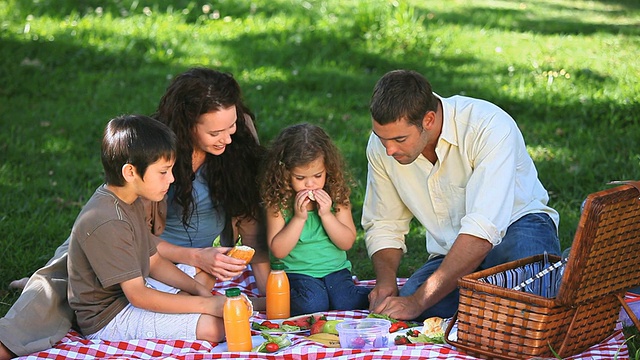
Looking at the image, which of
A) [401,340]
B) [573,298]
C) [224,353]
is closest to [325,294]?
[401,340]

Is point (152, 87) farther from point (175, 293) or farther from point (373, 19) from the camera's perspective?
point (175, 293)

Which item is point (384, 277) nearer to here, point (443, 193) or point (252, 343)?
point (443, 193)

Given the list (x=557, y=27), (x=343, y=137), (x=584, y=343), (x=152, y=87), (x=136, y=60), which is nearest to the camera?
(x=584, y=343)

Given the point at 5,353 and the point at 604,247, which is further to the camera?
the point at 5,353

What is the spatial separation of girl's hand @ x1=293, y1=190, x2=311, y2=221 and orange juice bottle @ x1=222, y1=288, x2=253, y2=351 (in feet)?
2.11

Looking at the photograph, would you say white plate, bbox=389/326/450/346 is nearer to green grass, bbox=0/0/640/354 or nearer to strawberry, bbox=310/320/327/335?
strawberry, bbox=310/320/327/335

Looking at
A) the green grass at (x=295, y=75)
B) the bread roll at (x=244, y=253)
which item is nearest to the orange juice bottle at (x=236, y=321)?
the bread roll at (x=244, y=253)

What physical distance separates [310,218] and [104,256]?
1137 millimetres

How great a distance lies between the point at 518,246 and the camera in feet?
13.5

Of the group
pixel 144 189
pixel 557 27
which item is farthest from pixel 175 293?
pixel 557 27

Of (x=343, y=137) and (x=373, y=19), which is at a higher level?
(x=373, y=19)

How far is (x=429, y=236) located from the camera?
453 centimetres

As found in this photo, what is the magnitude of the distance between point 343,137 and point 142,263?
127 inches

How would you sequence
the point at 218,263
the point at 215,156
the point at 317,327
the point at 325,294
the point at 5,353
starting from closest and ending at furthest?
the point at 5,353 < the point at 317,327 < the point at 218,263 < the point at 325,294 < the point at 215,156
